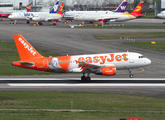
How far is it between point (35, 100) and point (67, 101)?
149 inches

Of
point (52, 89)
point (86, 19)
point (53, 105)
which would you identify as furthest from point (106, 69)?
point (86, 19)

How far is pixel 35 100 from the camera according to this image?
35375mm

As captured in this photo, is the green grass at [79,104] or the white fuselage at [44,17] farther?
the white fuselage at [44,17]

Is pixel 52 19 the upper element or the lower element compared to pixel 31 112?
upper

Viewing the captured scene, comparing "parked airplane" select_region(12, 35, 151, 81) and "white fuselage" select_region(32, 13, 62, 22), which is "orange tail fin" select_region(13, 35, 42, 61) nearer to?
"parked airplane" select_region(12, 35, 151, 81)

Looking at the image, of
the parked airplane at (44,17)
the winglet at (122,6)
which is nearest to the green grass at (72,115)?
the parked airplane at (44,17)

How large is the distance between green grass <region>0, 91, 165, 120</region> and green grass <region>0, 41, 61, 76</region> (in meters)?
16.9

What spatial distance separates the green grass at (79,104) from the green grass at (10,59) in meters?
16.9

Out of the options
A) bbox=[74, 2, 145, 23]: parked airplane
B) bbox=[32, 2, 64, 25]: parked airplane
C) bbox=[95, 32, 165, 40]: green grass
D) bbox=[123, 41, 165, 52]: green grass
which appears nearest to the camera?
bbox=[123, 41, 165, 52]: green grass

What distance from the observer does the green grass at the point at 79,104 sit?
27.5m

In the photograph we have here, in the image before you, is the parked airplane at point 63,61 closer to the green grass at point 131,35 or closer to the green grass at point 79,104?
the green grass at point 79,104

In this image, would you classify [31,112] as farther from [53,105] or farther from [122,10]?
[122,10]

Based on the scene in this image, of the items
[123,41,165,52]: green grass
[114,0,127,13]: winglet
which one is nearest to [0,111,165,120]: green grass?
[123,41,165,52]: green grass

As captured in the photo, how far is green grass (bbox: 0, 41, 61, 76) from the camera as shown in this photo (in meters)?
57.4
